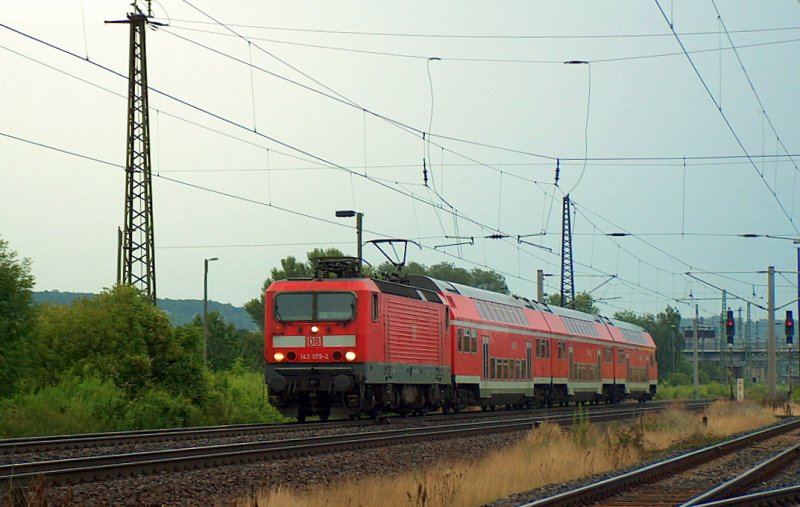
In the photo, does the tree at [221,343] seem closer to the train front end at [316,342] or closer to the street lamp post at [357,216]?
the street lamp post at [357,216]

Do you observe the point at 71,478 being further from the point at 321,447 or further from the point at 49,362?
the point at 49,362

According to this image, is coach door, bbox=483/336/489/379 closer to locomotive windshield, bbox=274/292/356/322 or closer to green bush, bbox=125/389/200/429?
locomotive windshield, bbox=274/292/356/322

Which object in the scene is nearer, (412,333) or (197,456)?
(197,456)

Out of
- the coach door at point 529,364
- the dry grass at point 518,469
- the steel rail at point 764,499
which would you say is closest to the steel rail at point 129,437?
the dry grass at point 518,469

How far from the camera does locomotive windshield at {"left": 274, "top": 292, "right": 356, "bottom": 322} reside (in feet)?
94.4

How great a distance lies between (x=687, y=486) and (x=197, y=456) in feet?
24.6

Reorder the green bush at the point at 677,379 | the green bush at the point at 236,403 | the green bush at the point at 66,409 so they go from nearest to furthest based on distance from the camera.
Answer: the green bush at the point at 66,409, the green bush at the point at 236,403, the green bush at the point at 677,379

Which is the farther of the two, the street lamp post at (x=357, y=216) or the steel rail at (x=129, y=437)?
the street lamp post at (x=357, y=216)

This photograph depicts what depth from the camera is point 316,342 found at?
28875mm

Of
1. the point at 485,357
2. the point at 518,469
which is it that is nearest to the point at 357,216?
the point at 485,357

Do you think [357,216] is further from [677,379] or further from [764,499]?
[677,379]

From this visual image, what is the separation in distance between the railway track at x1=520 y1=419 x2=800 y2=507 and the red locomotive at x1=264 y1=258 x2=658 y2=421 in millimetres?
9027

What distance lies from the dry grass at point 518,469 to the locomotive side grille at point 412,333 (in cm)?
571

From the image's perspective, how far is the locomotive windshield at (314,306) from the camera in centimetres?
2877
